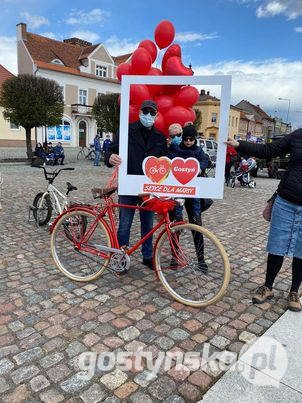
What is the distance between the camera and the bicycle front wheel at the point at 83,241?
3.79m

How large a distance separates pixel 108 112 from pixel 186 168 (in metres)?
19.4

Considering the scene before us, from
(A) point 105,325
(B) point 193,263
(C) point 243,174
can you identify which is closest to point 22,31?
(C) point 243,174

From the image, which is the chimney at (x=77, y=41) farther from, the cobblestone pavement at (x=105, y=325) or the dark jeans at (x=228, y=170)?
the cobblestone pavement at (x=105, y=325)

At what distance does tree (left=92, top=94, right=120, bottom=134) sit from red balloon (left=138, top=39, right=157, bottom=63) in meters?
14.7

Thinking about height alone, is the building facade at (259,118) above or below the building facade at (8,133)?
above

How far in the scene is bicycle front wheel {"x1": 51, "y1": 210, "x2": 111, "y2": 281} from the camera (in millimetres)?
3793

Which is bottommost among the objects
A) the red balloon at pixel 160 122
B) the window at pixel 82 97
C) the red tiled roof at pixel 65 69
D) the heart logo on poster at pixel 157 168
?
the heart logo on poster at pixel 157 168

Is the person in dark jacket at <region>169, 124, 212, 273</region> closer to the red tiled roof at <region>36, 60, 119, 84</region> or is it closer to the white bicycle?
the white bicycle

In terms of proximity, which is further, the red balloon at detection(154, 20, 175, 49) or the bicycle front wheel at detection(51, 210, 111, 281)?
the red balloon at detection(154, 20, 175, 49)

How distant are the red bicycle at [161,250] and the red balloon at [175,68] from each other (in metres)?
3.70

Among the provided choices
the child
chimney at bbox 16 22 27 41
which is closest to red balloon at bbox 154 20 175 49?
the child

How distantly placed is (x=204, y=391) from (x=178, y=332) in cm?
69

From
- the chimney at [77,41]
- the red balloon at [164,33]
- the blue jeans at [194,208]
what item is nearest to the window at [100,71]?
the chimney at [77,41]

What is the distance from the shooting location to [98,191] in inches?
147
